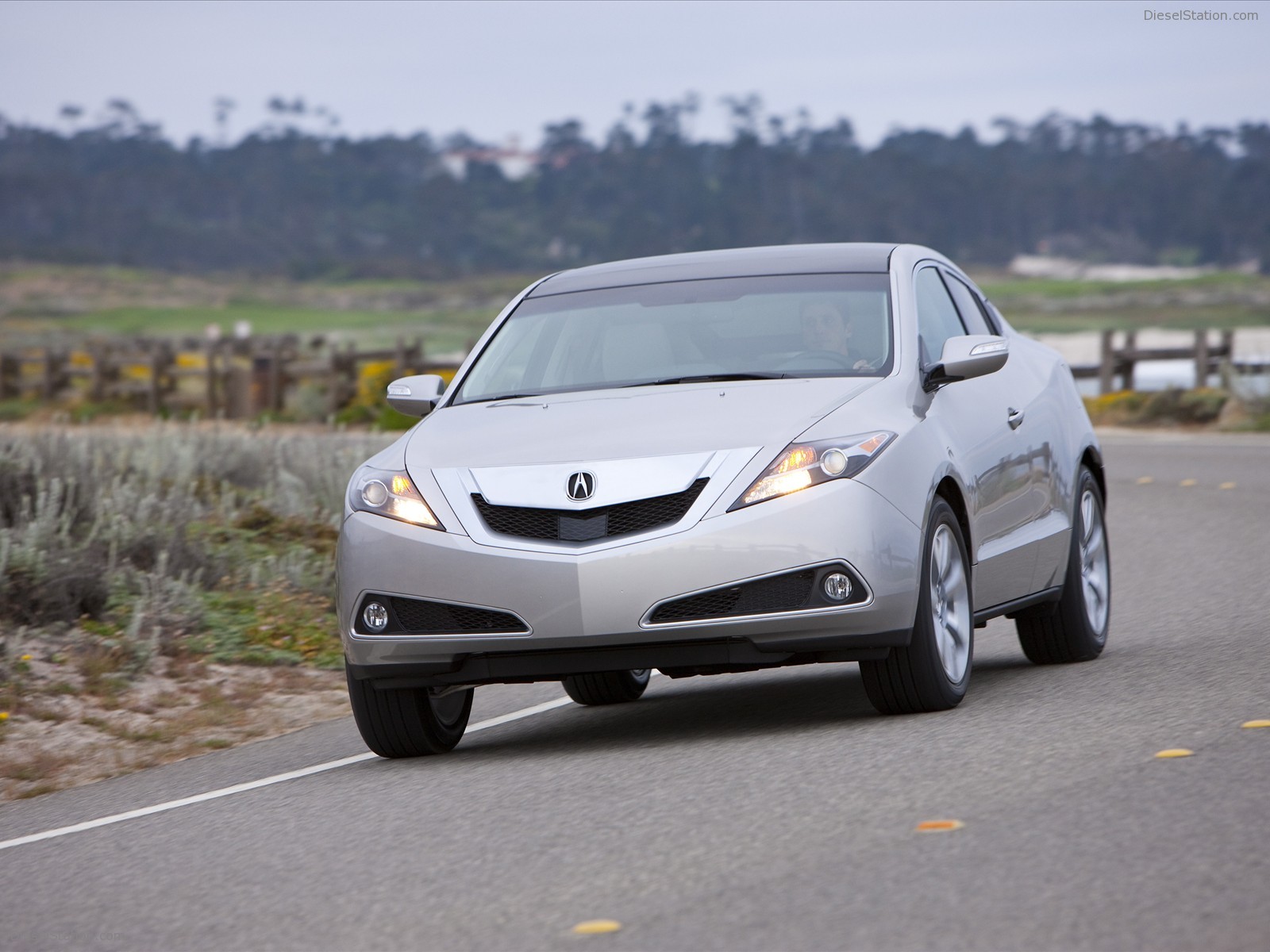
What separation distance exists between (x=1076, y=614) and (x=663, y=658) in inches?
111

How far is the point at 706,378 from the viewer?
7730 mm

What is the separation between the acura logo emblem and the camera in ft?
22.5

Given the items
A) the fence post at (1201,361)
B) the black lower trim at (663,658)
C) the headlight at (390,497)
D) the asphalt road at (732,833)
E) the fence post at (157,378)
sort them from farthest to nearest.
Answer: the fence post at (157,378) < the fence post at (1201,361) < the headlight at (390,497) < the black lower trim at (663,658) < the asphalt road at (732,833)

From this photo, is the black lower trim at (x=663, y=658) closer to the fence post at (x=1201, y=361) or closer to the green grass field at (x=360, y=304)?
the fence post at (x=1201, y=361)

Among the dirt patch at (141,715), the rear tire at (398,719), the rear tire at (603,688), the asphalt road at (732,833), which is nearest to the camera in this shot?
the asphalt road at (732,833)

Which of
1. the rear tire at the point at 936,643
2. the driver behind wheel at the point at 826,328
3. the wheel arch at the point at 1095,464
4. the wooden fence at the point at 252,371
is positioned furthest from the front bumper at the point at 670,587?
the wooden fence at the point at 252,371

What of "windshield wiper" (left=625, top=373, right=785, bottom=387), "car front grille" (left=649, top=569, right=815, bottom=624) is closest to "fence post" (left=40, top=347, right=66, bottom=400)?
"windshield wiper" (left=625, top=373, right=785, bottom=387)

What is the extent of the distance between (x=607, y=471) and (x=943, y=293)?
2549 mm

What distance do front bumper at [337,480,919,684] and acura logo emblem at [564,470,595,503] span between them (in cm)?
19

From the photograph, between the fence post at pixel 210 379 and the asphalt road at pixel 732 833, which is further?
the fence post at pixel 210 379

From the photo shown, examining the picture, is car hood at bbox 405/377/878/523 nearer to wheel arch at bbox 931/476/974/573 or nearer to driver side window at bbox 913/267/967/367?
wheel arch at bbox 931/476/974/573

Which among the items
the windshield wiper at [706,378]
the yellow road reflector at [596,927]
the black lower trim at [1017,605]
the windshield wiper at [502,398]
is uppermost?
the windshield wiper at [706,378]

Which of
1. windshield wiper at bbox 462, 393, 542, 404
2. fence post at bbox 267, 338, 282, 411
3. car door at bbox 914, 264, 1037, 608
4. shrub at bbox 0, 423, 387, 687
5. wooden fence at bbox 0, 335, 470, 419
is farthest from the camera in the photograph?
fence post at bbox 267, 338, 282, 411

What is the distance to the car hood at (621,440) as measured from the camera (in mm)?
6844
